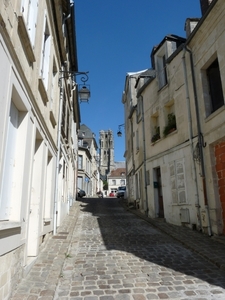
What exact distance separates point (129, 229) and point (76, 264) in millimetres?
3962

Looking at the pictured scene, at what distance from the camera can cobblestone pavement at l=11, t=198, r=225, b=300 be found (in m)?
3.55

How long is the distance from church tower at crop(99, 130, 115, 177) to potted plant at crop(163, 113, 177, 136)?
70808 mm

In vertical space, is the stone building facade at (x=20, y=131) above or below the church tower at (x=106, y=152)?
below

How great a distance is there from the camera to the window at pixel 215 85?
768 centimetres

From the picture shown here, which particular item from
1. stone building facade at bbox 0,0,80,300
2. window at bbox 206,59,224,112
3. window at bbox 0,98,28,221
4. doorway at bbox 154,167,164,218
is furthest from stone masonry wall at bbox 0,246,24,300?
doorway at bbox 154,167,164,218

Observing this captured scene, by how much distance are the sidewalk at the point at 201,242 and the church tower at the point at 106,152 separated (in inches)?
2874

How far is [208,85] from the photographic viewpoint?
8.24 m

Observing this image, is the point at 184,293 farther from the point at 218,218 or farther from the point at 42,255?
the point at 218,218

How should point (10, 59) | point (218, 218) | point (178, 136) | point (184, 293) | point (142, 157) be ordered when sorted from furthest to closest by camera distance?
point (142, 157)
point (178, 136)
point (218, 218)
point (184, 293)
point (10, 59)

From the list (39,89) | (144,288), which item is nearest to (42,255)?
(144,288)

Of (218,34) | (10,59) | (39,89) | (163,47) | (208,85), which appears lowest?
(10,59)

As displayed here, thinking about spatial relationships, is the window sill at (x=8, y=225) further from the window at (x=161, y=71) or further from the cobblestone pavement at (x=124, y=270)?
the window at (x=161, y=71)

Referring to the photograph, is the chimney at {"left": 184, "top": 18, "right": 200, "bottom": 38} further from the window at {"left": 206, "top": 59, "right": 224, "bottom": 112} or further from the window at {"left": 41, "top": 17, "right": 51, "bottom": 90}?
the window at {"left": 41, "top": 17, "right": 51, "bottom": 90}

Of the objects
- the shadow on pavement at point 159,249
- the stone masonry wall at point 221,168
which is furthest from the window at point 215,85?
the shadow on pavement at point 159,249
